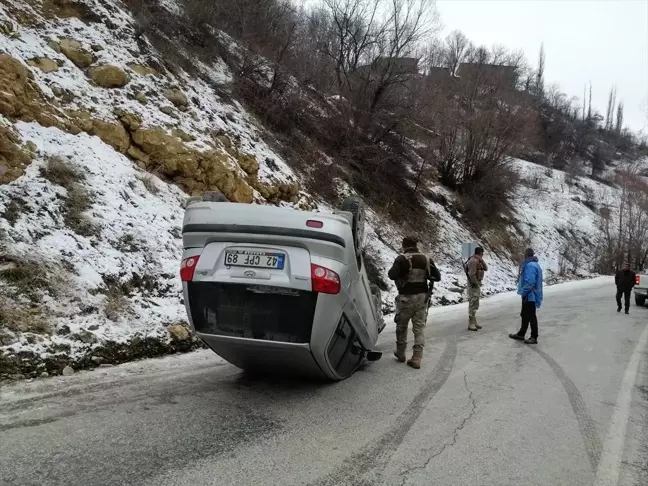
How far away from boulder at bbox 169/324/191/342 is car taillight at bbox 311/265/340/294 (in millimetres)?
3482

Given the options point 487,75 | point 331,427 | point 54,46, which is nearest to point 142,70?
point 54,46

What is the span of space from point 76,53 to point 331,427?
11.1 metres

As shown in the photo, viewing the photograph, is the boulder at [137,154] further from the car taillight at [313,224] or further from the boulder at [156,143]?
the car taillight at [313,224]

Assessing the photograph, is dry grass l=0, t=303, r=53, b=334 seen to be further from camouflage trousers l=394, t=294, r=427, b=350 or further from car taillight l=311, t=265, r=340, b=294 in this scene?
camouflage trousers l=394, t=294, r=427, b=350

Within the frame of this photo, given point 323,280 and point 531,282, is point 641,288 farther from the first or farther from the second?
point 323,280

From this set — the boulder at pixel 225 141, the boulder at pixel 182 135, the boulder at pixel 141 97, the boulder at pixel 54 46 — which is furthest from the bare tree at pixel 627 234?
the boulder at pixel 54 46

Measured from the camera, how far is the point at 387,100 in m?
21.5

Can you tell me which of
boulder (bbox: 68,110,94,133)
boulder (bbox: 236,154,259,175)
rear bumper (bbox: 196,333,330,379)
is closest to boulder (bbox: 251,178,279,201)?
boulder (bbox: 236,154,259,175)

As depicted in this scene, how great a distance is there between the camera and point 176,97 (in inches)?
510

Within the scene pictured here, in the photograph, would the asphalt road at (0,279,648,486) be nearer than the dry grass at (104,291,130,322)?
Yes

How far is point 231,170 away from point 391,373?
300 inches

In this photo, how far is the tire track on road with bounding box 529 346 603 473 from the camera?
152 inches

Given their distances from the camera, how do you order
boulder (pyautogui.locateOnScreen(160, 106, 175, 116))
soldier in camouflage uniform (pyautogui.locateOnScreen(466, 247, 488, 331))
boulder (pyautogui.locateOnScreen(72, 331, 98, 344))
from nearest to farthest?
boulder (pyautogui.locateOnScreen(72, 331, 98, 344))
soldier in camouflage uniform (pyautogui.locateOnScreen(466, 247, 488, 331))
boulder (pyautogui.locateOnScreen(160, 106, 175, 116))

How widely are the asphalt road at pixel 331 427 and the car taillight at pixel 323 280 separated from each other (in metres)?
1.15
